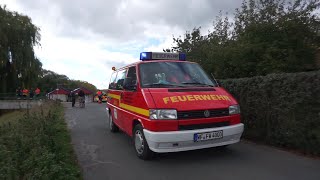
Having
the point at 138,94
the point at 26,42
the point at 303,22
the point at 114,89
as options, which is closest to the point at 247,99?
the point at 138,94

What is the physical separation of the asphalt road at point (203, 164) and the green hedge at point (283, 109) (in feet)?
1.20

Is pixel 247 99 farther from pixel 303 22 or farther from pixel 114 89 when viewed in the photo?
pixel 303 22

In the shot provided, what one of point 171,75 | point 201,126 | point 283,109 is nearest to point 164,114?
point 201,126

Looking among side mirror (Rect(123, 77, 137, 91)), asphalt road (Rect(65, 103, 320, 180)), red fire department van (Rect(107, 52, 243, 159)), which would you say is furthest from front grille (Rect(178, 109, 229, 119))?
side mirror (Rect(123, 77, 137, 91))

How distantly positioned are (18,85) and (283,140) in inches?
1470

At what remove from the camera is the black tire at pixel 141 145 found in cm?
632

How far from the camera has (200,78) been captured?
288 inches

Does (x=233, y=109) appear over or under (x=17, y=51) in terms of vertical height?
under

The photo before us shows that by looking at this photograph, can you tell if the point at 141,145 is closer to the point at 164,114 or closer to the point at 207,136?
the point at 164,114

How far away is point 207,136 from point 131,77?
2521 millimetres

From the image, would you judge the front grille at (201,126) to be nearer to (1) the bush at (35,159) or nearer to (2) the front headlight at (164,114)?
(2) the front headlight at (164,114)

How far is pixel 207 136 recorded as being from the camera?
19.4ft

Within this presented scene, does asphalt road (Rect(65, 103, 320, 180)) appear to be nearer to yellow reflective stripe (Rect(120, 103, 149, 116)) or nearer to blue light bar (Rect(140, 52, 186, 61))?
yellow reflective stripe (Rect(120, 103, 149, 116))

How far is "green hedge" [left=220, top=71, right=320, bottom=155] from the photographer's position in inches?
246
